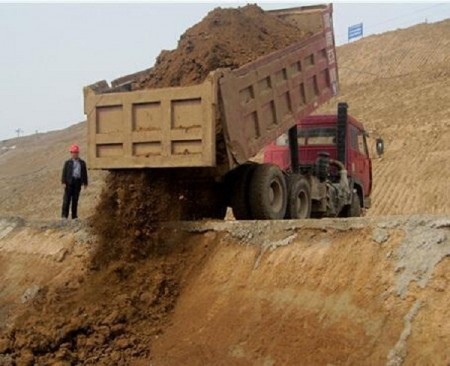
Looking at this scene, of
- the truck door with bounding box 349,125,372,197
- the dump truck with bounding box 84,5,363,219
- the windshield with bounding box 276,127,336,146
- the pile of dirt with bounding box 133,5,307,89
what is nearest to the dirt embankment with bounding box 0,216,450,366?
the dump truck with bounding box 84,5,363,219

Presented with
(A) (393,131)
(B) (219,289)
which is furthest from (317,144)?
(A) (393,131)

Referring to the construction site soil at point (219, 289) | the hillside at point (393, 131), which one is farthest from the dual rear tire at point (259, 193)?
the hillside at point (393, 131)

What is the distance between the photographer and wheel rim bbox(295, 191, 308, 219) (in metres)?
10.5

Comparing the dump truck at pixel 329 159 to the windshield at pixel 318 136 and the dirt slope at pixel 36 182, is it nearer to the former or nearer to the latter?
the windshield at pixel 318 136

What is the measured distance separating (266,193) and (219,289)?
188 centimetres

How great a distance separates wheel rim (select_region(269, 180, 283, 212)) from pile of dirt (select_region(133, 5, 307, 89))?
1.76 meters

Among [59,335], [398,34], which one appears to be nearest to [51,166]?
[398,34]

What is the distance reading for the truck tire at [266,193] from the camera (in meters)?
9.33

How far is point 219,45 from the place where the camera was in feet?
30.9

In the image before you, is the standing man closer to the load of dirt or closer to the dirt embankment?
the load of dirt

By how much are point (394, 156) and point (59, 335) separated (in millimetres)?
22637

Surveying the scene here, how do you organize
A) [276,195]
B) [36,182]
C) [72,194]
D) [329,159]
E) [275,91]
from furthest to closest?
[36,182] → [329,159] → [72,194] → [276,195] → [275,91]

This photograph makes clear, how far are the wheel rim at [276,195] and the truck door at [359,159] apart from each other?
4.02 m

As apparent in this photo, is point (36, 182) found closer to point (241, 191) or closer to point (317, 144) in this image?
point (317, 144)
